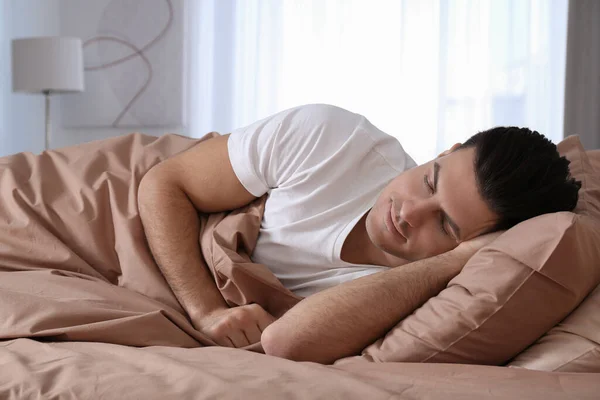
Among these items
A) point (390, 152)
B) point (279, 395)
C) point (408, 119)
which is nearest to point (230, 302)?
point (390, 152)

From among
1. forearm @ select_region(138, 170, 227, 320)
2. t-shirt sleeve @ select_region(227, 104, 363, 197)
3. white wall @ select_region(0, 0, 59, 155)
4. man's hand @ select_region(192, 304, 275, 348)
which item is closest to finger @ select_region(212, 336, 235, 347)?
man's hand @ select_region(192, 304, 275, 348)

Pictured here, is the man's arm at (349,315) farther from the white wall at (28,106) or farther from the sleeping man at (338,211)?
the white wall at (28,106)

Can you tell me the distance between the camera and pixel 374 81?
13.5 feet

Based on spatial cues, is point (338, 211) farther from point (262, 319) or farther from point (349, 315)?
point (349, 315)

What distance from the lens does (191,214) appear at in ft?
5.34

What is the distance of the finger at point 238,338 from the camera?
134 centimetres

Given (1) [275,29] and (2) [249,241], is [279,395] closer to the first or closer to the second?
(2) [249,241]

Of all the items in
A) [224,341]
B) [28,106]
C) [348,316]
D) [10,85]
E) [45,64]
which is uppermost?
[45,64]

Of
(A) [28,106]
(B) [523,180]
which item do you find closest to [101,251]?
(B) [523,180]

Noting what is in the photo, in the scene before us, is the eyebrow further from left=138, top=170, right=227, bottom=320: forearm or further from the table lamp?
the table lamp

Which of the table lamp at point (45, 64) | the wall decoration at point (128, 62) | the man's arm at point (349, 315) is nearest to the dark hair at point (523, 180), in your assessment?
the man's arm at point (349, 315)

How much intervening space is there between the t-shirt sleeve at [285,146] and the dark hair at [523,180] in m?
0.38


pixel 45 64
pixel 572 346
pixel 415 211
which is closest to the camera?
pixel 572 346

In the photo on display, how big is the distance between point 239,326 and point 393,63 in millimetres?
2972
